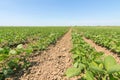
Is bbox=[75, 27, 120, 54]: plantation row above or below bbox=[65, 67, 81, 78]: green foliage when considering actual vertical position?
below

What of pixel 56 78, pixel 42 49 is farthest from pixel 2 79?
pixel 42 49

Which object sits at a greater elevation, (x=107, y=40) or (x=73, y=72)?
(x=73, y=72)

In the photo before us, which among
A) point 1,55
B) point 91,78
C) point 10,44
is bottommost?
point 10,44

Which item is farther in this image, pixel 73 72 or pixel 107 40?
pixel 107 40

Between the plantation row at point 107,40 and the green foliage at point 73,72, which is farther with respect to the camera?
the plantation row at point 107,40

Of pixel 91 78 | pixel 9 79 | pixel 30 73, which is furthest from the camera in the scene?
pixel 30 73

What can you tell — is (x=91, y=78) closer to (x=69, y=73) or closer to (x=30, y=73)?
(x=69, y=73)

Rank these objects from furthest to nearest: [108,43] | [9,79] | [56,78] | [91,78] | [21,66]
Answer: [108,43] → [21,66] → [9,79] → [56,78] → [91,78]

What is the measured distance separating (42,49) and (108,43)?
11.2ft

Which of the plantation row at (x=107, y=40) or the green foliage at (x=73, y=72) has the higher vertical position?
the green foliage at (x=73, y=72)

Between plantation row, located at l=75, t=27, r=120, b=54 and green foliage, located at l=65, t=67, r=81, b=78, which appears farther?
plantation row, located at l=75, t=27, r=120, b=54

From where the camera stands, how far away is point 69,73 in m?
1.63

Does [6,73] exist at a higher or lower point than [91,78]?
lower

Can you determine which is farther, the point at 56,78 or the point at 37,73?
the point at 37,73
